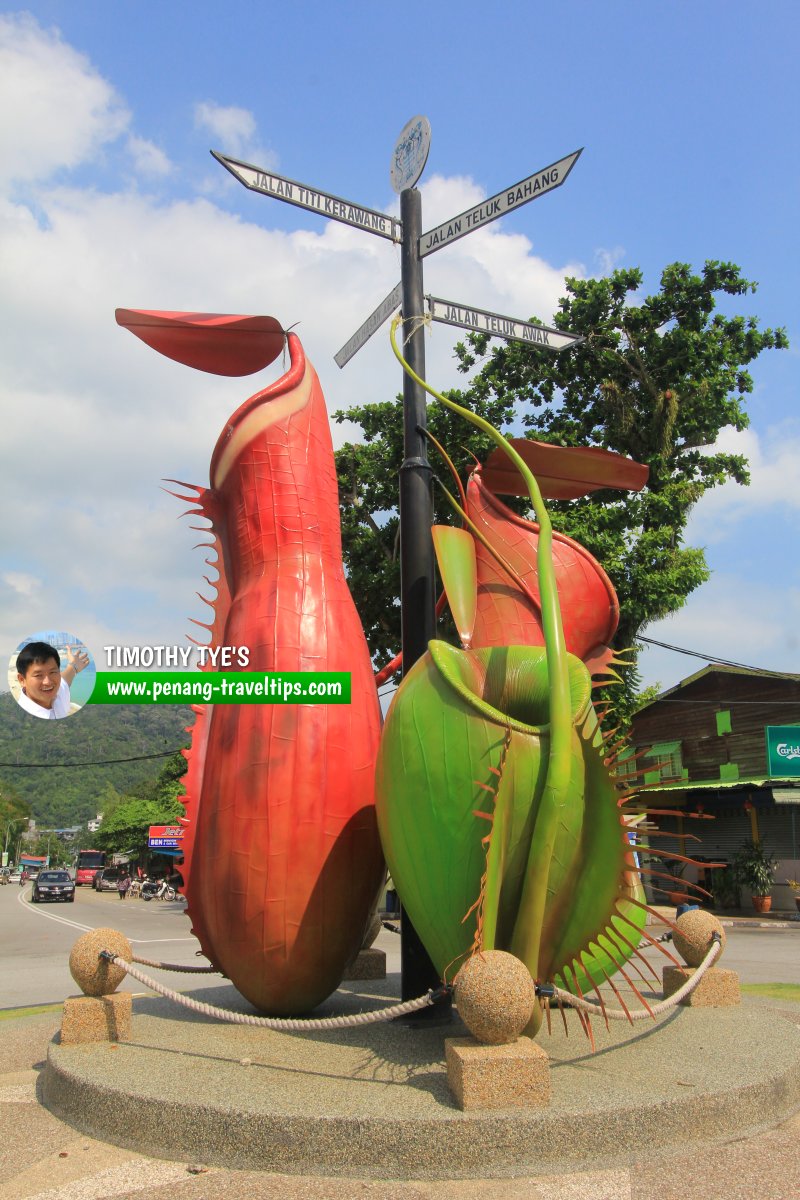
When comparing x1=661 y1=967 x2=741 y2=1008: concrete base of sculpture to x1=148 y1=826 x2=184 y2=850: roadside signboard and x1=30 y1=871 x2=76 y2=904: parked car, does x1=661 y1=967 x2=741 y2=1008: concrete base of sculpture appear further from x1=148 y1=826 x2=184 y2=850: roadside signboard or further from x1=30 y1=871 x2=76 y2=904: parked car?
x1=148 y1=826 x2=184 y2=850: roadside signboard

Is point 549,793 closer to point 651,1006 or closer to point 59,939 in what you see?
point 651,1006

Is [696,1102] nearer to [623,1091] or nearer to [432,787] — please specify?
[623,1091]

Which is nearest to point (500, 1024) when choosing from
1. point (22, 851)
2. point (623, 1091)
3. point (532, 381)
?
point (623, 1091)

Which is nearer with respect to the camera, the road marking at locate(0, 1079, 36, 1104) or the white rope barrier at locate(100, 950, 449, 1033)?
the white rope barrier at locate(100, 950, 449, 1033)

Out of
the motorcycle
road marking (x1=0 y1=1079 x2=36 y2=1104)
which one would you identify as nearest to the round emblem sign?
road marking (x1=0 y1=1079 x2=36 y2=1104)

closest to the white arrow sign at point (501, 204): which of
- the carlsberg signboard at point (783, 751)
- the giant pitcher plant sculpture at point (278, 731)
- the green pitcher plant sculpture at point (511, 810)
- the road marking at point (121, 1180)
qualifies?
the giant pitcher plant sculpture at point (278, 731)

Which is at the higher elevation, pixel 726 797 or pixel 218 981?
pixel 726 797

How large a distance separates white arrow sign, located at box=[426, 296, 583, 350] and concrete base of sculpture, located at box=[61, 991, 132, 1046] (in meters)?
4.86

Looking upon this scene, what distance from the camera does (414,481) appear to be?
257 inches

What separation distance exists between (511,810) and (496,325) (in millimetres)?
3428

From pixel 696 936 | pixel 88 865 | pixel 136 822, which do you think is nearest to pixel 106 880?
pixel 88 865

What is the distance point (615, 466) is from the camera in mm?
6793

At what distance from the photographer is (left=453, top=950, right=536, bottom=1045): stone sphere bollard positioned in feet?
13.0

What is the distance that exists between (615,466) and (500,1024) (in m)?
4.19
